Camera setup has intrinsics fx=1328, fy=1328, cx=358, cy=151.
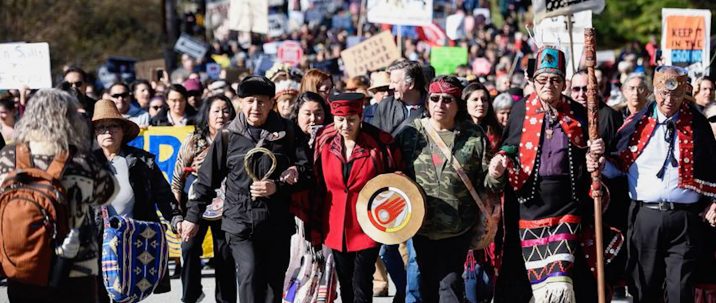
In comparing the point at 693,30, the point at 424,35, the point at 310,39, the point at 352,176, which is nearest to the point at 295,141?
the point at 352,176

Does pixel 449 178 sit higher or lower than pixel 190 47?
lower

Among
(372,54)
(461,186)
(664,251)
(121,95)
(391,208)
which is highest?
(372,54)

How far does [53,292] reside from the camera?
6.62 m

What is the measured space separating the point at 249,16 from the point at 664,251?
12.2m

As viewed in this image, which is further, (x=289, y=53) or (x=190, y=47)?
(x=190, y=47)

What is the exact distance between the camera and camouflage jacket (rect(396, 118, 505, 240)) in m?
8.61

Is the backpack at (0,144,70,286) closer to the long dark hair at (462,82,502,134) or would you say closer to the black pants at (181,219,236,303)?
the black pants at (181,219,236,303)

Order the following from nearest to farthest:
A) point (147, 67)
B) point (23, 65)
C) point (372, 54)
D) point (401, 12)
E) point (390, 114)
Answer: point (390, 114), point (23, 65), point (401, 12), point (372, 54), point (147, 67)

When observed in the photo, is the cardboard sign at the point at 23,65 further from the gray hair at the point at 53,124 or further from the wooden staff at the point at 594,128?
the gray hair at the point at 53,124

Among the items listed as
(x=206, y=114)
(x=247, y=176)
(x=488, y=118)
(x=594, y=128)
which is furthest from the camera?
(x=206, y=114)

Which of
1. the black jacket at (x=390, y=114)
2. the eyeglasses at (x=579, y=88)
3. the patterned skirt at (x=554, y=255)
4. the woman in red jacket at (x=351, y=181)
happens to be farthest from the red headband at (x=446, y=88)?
the eyeglasses at (x=579, y=88)

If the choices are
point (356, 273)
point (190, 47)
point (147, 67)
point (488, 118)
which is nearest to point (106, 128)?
point (356, 273)

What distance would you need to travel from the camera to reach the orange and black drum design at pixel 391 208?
8430 mm

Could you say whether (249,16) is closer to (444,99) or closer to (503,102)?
(503,102)
